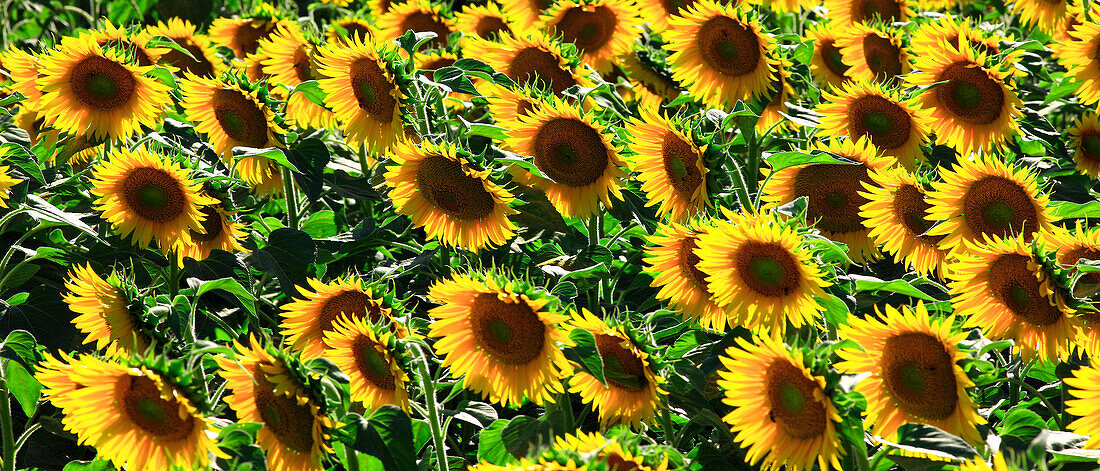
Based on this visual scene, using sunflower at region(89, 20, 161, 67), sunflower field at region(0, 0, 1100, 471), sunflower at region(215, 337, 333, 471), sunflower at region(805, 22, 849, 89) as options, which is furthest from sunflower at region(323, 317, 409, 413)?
sunflower at region(805, 22, 849, 89)

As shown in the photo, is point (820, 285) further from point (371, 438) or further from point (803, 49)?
point (803, 49)

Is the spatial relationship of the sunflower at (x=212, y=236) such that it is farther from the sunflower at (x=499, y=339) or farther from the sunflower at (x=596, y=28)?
the sunflower at (x=596, y=28)

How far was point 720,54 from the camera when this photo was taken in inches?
96.0

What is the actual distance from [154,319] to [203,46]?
1.49m

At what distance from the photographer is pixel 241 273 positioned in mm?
2186

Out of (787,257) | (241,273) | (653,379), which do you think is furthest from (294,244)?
(787,257)

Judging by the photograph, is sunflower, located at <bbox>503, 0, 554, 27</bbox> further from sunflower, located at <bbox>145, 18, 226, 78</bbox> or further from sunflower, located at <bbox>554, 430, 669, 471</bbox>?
sunflower, located at <bbox>554, 430, 669, 471</bbox>

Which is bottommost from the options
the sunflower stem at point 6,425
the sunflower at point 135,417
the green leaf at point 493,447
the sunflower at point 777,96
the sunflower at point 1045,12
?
the sunflower stem at point 6,425

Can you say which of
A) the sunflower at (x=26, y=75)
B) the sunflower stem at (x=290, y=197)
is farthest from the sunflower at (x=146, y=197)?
the sunflower at (x=26, y=75)

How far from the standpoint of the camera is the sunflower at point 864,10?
324cm

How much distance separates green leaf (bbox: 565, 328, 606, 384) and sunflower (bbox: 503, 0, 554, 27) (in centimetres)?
184

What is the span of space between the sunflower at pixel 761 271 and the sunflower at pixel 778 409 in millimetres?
221

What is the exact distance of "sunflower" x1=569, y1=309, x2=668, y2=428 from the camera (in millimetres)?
1622

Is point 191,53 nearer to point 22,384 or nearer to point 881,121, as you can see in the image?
point 22,384
